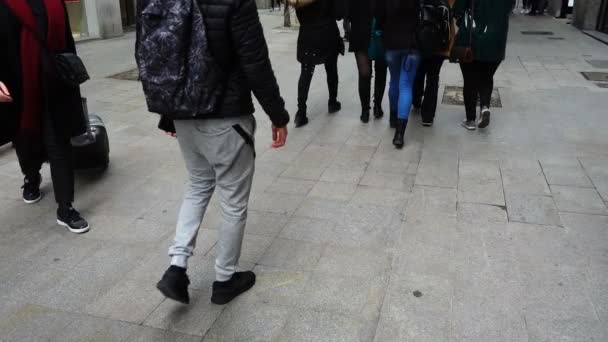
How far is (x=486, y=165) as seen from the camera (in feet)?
16.2

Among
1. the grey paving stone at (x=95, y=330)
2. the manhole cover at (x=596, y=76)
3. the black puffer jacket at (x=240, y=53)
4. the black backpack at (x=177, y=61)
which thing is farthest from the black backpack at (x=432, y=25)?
the manhole cover at (x=596, y=76)

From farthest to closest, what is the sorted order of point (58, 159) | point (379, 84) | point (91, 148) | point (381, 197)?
point (379, 84) → point (91, 148) → point (381, 197) → point (58, 159)

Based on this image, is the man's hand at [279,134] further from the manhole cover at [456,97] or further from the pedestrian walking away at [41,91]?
the manhole cover at [456,97]

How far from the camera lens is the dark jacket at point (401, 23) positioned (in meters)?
5.24

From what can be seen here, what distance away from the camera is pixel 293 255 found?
342 centimetres

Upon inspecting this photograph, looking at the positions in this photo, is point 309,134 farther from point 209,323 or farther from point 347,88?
point 209,323

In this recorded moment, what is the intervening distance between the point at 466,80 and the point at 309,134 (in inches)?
73.5

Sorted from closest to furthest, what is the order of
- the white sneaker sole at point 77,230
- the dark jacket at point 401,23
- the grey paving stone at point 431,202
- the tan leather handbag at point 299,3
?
the white sneaker sole at point 77,230 < the grey paving stone at point 431,202 < the dark jacket at point 401,23 < the tan leather handbag at point 299,3

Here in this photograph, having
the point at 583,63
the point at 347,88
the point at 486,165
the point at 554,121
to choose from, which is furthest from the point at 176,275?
the point at 583,63

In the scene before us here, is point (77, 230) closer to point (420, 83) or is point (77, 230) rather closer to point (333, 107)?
point (333, 107)

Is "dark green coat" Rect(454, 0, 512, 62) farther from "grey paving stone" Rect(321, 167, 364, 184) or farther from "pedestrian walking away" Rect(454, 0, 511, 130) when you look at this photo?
"grey paving stone" Rect(321, 167, 364, 184)

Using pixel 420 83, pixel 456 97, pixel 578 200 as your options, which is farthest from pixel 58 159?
pixel 456 97

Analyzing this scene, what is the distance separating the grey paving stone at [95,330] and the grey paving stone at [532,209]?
269 cm

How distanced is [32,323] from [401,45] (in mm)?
4040
